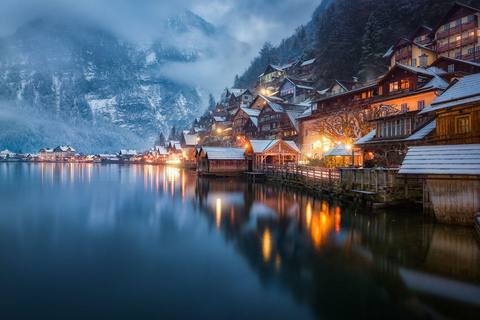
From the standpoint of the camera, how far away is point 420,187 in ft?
67.3

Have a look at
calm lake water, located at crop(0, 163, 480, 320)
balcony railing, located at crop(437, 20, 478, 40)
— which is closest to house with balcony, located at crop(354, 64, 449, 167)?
calm lake water, located at crop(0, 163, 480, 320)

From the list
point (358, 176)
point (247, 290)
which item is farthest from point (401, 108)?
point (247, 290)

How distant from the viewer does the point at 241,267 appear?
1050 centimetres

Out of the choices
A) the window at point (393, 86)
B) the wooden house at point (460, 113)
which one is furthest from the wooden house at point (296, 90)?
the wooden house at point (460, 113)

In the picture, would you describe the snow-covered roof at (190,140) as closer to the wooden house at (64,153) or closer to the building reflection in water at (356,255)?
the building reflection in water at (356,255)

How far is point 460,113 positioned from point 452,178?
5.03m

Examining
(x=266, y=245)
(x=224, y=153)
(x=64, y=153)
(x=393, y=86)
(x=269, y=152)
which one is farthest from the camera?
(x=64, y=153)

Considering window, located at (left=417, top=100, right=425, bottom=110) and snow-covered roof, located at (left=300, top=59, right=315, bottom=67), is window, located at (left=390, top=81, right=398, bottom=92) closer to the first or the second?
window, located at (left=417, top=100, right=425, bottom=110)

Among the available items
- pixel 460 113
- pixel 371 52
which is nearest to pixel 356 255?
pixel 460 113

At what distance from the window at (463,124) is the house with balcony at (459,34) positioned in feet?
126

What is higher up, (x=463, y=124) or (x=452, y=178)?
(x=463, y=124)

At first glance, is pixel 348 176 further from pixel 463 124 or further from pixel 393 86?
pixel 393 86

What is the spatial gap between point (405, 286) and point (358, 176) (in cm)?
1515

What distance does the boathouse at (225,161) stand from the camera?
52.7 metres
